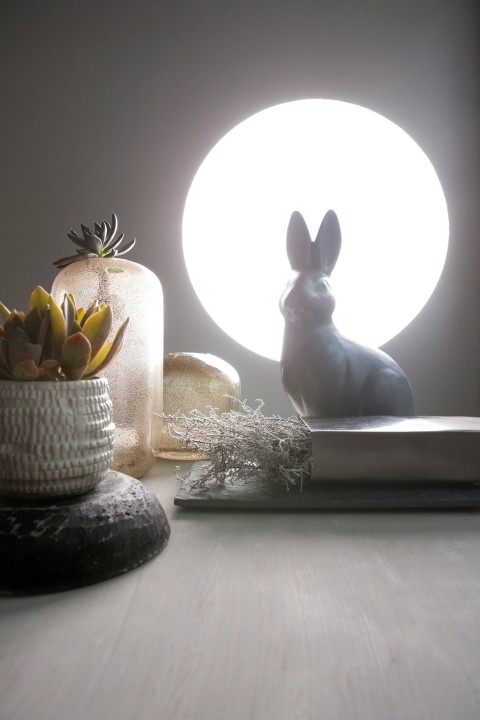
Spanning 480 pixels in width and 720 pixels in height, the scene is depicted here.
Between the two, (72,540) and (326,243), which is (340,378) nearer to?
(326,243)

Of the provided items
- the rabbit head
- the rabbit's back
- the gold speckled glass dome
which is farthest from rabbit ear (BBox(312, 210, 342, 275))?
the gold speckled glass dome

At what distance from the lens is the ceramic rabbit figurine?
0.80 metres

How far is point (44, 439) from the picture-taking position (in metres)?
0.47

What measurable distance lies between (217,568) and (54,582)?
0.45ft

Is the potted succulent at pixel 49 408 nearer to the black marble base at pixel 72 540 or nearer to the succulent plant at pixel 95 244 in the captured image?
the black marble base at pixel 72 540

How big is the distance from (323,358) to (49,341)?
0.43m

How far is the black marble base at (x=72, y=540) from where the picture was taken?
1.37 ft

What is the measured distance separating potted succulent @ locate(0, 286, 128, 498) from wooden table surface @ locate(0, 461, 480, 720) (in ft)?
0.34

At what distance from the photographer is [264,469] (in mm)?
664

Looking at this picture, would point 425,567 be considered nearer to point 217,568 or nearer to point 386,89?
point 217,568

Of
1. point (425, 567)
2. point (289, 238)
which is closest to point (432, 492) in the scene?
point (425, 567)

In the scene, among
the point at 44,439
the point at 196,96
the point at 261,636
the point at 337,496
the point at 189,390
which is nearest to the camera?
the point at 261,636

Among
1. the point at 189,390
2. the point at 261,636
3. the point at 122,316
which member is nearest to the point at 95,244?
the point at 122,316

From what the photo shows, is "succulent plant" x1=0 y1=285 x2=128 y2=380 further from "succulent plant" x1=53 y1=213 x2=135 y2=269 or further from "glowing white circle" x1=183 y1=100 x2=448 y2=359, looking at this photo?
"glowing white circle" x1=183 y1=100 x2=448 y2=359
